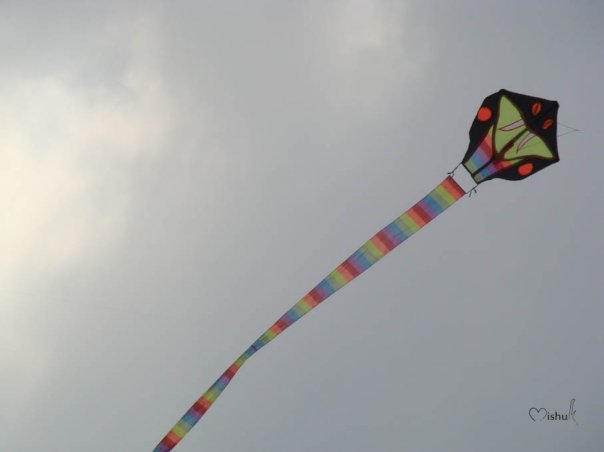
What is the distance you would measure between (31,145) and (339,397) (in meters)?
2.42

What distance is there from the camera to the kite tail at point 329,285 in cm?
365

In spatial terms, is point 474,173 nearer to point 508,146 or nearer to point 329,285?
point 508,146

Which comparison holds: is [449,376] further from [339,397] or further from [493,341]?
[339,397]

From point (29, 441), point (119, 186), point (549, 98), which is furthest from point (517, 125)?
point (29, 441)

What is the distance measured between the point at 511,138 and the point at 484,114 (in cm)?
23

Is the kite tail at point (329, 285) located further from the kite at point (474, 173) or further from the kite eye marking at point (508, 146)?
the kite eye marking at point (508, 146)

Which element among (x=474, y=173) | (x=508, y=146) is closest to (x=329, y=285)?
(x=474, y=173)

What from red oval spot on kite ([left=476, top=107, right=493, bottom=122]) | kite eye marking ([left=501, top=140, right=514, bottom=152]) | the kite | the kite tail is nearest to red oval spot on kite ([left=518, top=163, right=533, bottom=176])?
the kite

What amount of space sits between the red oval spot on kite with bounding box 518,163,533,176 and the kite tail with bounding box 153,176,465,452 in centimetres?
51

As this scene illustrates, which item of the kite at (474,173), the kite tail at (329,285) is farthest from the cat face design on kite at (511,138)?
the kite tail at (329,285)

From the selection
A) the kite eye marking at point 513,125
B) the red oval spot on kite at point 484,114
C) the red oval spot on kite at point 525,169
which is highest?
the red oval spot on kite at point 484,114

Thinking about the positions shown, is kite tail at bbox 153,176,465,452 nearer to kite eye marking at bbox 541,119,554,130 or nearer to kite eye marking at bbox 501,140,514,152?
kite eye marking at bbox 501,140,514,152

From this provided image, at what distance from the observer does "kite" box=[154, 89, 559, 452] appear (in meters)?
3.47

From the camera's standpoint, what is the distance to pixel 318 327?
3707 millimetres
